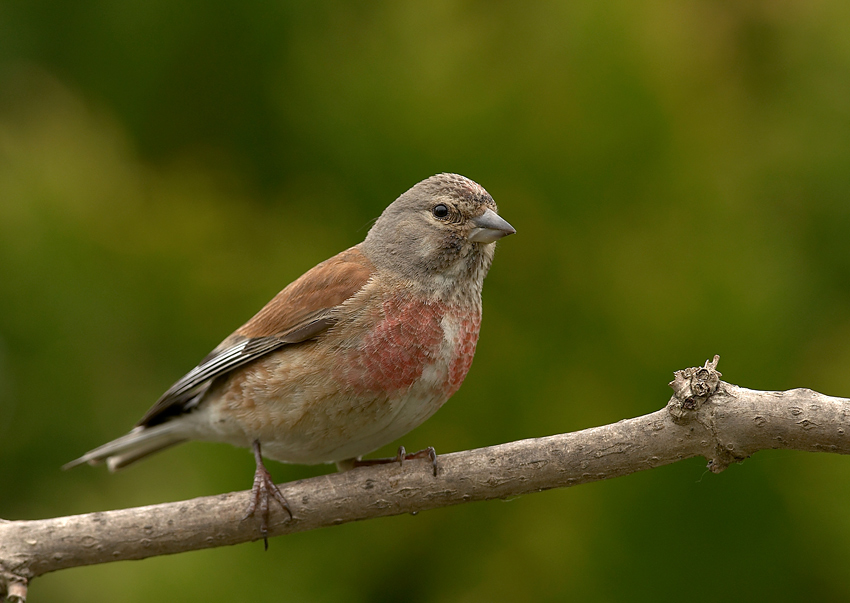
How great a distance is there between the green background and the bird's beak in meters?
0.50

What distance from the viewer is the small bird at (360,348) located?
9.48ft

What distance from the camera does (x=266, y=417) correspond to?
3.02 metres

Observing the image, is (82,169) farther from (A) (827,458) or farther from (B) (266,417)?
(A) (827,458)

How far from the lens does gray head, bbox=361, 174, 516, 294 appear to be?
3.06 metres

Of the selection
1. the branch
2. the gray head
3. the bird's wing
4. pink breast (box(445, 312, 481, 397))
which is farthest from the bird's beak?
the branch

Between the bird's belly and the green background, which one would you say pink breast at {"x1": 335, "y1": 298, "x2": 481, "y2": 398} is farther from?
the green background

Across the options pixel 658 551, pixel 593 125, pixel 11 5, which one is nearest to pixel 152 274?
pixel 11 5

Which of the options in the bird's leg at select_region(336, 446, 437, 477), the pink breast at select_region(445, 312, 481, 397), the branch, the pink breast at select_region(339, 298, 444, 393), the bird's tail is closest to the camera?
the branch

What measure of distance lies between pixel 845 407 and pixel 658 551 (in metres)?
1.16

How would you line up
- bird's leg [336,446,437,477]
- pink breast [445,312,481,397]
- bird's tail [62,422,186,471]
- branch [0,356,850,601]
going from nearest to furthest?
branch [0,356,850,601], bird's leg [336,446,437,477], pink breast [445,312,481,397], bird's tail [62,422,186,471]

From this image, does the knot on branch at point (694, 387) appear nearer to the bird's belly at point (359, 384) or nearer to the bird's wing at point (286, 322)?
the bird's belly at point (359, 384)

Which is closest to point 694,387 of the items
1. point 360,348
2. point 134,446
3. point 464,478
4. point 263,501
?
point 464,478

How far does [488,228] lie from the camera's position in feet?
9.91

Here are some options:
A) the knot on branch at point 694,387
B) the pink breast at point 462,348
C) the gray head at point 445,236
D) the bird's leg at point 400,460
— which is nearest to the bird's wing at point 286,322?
the gray head at point 445,236
